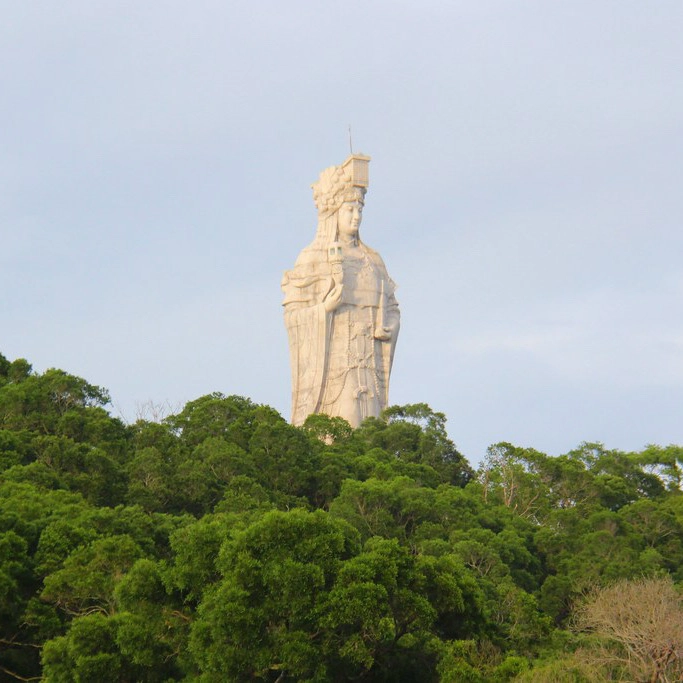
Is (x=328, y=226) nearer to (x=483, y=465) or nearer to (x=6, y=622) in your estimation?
(x=483, y=465)

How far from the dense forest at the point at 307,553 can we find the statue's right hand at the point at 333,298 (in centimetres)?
274

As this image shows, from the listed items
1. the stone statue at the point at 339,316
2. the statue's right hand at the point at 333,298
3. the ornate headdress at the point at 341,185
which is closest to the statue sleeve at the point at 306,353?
the stone statue at the point at 339,316

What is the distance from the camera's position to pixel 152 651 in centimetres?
2272

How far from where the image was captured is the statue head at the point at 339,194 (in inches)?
1535

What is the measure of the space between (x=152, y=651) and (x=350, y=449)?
1359 centimetres

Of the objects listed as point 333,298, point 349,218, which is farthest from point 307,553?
point 349,218

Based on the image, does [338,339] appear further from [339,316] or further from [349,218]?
[349,218]

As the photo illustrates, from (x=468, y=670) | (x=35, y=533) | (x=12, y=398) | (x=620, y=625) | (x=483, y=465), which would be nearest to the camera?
(x=468, y=670)

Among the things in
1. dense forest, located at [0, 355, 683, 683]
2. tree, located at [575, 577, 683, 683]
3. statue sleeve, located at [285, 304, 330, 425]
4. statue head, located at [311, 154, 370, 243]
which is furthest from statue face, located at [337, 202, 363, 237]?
tree, located at [575, 577, 683, 683]

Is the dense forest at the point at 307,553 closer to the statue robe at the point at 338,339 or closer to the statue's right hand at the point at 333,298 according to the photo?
the statue robe at the point at 338,339

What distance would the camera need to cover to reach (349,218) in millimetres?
39250

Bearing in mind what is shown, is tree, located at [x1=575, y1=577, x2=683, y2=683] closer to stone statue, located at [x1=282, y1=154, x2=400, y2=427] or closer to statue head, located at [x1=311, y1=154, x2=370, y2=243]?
stone statue, located at [x1=282, y1=154, x2=400, y2=427]

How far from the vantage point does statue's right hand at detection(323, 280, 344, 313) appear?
38.8m

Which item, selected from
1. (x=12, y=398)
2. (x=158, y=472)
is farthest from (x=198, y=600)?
(x=12, y=398)
